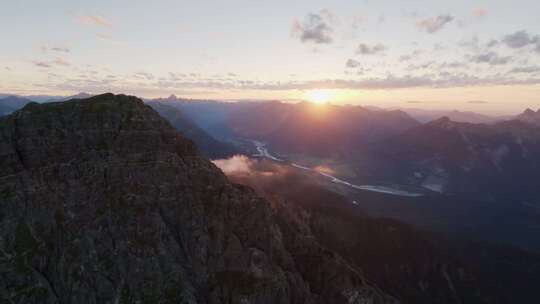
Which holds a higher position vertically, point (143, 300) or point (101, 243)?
point (101, 243)

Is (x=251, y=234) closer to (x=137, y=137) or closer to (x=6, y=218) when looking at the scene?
(x=137, y=137)

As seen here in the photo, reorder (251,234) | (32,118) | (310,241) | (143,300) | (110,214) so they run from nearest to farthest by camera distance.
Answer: (143,300) → (110,214) → (32,118) → (251,234) → (310,241)

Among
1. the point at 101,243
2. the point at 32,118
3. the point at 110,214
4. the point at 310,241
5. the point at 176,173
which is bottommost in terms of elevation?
the point at 310,241

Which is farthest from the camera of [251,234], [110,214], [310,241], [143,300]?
[310,241]

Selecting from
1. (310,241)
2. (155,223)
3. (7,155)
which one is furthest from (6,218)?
(310,241)

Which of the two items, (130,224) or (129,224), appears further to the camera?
(130,224)

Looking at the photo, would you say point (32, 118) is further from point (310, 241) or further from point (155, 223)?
point (310, 241)

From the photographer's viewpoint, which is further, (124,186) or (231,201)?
(231,201)
